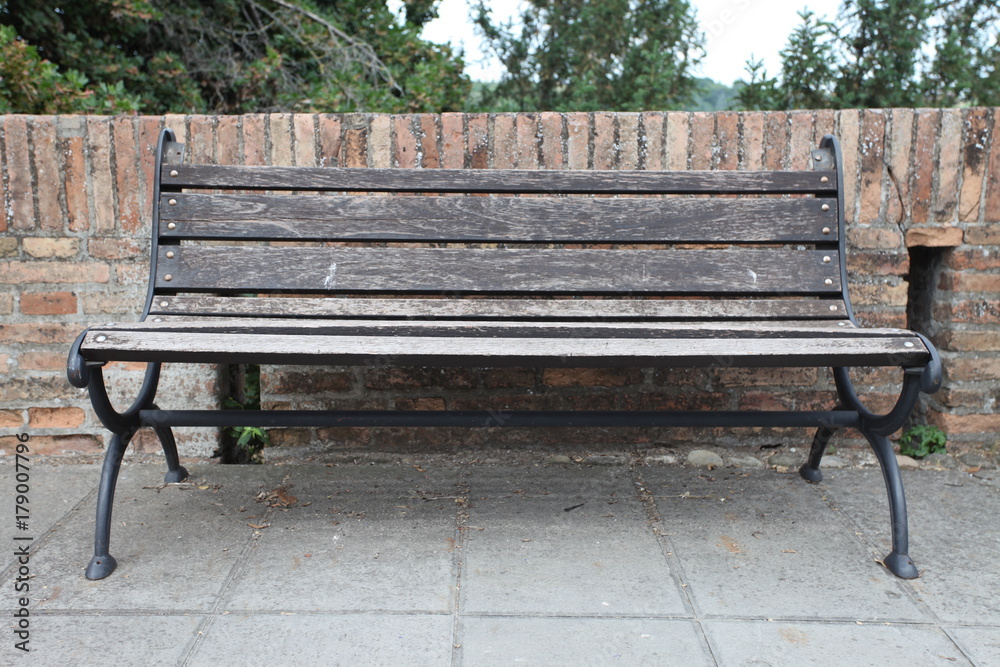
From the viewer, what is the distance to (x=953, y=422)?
106 inches

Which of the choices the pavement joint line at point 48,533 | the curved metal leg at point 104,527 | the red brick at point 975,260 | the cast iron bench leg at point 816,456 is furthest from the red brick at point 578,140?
the pavement joint line at point 48,533

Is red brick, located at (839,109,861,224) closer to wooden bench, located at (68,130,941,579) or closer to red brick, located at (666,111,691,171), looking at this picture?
wooden bench, located at (68,130,941,579)

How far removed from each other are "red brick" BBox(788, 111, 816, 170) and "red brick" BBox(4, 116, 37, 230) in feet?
8.35

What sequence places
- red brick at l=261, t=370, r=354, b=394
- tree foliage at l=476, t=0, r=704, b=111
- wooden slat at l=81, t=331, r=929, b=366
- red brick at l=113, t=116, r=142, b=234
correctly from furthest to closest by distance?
1. tree foliage at l=476, t=0, r=704, b=111
2. red brick at l=261, t=370, r=354, b=394
3. red brick at l=113, t=116, r=142, b=234
4. wooden slat at l=81, t=331, r=929, b=366

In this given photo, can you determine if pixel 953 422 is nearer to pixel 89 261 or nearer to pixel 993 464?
pixel 993 464

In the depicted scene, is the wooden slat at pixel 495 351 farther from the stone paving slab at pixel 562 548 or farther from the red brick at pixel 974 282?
the red brick at pixel 974 282

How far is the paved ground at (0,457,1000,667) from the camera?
5.34ft

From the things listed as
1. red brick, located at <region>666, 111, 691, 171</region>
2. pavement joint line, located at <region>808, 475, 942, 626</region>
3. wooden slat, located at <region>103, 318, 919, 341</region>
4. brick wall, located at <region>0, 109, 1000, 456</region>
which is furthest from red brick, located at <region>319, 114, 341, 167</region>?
pavement joint line, located at <region>808, 475, 942, 626</region>

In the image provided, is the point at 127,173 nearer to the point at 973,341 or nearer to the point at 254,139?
the point at 254,139

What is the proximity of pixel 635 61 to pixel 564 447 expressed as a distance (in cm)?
306

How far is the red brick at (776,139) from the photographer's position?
8.48 ft

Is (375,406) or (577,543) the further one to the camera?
(375,406)

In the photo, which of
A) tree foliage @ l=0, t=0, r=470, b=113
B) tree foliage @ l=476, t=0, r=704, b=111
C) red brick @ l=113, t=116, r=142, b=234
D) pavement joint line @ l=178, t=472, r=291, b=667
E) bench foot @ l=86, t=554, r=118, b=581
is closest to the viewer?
pavement joint line @ l=178, t=472, r=291, b=667

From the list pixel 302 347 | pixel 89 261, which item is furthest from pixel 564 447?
pixel 89 261
